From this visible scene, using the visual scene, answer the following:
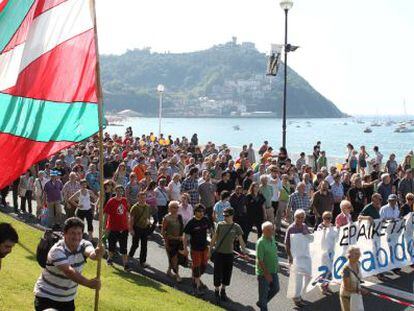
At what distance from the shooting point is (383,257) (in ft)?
38.3

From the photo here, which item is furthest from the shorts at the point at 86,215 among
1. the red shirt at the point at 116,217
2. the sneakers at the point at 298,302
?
the sneakers at the point at 298,302

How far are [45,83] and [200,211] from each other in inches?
187

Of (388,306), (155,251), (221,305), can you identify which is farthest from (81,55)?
(155,251)

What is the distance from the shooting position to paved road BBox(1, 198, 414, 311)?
9.95 metres

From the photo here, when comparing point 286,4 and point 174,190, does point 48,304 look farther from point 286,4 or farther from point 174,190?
point 286,4

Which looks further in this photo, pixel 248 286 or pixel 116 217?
pixel 116 217

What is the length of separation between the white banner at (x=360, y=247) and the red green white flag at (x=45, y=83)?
5.33 meters

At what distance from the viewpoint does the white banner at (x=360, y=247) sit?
10297 mm

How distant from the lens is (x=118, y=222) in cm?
1177

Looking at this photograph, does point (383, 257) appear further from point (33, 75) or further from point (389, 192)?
point (33, 75)

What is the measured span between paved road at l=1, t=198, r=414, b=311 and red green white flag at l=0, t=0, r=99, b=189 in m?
4.89

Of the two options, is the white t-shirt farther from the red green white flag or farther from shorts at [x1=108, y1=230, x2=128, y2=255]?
the red green white flag

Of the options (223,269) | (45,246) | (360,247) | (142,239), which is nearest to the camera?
(45,246)

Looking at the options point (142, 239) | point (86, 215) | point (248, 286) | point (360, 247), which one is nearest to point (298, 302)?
point (248, 286)
